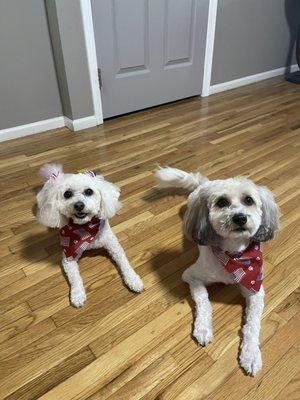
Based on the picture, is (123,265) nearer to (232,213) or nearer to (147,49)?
(232,213)

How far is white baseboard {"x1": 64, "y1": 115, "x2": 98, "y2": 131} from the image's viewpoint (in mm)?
2515

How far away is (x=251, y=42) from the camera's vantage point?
336 cm

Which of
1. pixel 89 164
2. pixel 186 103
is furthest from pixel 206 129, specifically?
pixel 89 164

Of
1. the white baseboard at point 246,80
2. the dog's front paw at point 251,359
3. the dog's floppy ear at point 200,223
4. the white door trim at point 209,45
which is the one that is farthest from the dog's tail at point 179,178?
the white baseboard at point 246,80

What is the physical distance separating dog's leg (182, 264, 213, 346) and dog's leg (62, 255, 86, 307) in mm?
384

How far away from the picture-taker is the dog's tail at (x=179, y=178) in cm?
146

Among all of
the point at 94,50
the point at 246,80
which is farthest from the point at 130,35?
the point at 246,80

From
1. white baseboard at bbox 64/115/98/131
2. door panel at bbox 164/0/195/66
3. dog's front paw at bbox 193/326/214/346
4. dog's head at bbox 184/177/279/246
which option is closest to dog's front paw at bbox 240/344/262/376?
dog's front paw at bbox 193/326/214/346

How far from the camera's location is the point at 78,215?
1.09m

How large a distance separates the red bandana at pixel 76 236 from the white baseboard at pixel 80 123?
5.07 feet

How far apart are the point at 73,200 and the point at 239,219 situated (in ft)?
1.81

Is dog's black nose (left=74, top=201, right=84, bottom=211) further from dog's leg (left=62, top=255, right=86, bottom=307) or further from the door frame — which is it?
the door frame

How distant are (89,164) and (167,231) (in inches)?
34.0

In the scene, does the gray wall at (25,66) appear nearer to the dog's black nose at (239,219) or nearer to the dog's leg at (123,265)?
Result: the dog's leg at (123,265)
